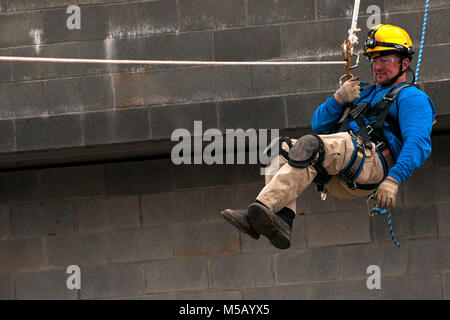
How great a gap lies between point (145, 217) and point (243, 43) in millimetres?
2280

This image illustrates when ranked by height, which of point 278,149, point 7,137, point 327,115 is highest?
point 7,137

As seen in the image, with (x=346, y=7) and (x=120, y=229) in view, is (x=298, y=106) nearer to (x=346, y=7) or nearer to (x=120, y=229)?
(x=346, y=7)

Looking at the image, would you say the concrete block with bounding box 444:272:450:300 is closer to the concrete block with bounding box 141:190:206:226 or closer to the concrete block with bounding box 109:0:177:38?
the concrete block with bounding box 141:190:206:226

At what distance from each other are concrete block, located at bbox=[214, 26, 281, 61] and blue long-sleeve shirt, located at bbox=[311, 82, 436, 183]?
193 cm

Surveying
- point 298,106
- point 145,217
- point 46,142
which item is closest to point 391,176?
point 298,106

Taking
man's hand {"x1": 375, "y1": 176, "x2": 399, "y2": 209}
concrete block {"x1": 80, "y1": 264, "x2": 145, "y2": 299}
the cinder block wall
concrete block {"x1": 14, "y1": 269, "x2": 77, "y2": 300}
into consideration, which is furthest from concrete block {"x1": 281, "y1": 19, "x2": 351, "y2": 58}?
concrete block {"x1": 14, "y1": 269, "x2": 77, "y2": 300}

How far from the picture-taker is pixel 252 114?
7.20 m

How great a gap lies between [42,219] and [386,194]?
15.7ft

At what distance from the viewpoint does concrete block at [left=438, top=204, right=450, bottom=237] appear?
838 centimetres

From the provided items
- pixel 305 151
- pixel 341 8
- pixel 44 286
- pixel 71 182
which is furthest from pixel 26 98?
pixel 305 151

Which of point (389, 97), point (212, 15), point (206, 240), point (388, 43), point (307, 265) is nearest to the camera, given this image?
→ point (389, 97)

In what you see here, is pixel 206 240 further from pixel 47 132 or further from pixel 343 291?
pixel 47 132

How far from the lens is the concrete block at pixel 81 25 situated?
7387 mm

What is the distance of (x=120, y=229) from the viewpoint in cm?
863
